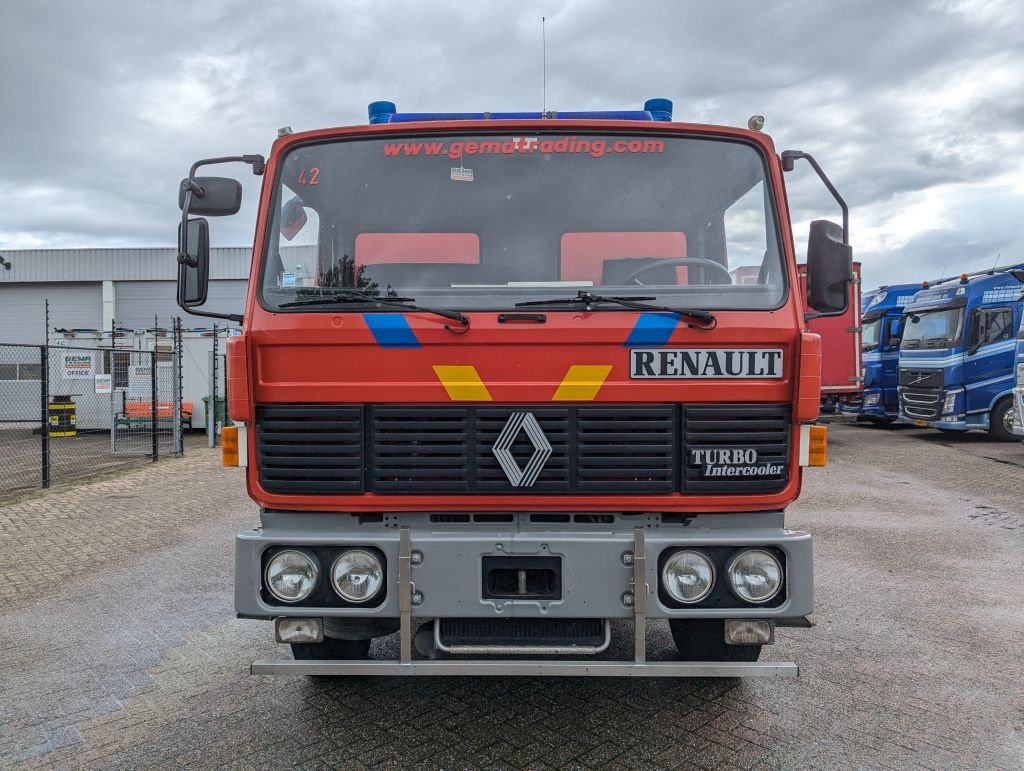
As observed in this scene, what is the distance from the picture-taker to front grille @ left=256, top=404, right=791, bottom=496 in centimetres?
307

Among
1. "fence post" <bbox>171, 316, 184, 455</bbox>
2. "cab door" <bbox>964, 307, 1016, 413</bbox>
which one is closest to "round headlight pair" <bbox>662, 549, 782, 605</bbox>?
"fence post" <bbox>171, 316, 184, 455</bbox>

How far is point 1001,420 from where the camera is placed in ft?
52.3

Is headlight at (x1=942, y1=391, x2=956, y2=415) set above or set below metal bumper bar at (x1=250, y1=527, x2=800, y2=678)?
above

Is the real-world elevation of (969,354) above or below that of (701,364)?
above

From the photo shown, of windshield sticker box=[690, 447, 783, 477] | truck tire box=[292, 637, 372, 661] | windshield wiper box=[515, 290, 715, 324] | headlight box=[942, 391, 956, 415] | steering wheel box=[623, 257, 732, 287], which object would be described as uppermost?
steering wheel box=[623, 257, 732, 287]

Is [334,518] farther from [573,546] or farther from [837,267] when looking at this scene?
[837,267]

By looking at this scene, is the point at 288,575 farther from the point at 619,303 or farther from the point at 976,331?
the point at 976,331

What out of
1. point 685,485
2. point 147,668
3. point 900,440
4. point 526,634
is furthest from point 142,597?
point 900,440

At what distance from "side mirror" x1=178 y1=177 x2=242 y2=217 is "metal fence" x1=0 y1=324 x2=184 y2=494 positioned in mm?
8763

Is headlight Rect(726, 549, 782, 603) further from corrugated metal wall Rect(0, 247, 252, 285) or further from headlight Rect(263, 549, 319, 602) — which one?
corrugated metal wall Rect(0, 247, 252, 285)

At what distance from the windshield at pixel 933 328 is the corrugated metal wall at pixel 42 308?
27734 millimetres

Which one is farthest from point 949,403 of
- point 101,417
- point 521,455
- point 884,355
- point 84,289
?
point 84,289

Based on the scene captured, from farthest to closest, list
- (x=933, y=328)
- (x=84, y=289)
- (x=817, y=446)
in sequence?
(x=84, y=289)
(x=933, y=328)
(x=817, y=446)

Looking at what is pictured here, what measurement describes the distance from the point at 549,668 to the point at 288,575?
1.03 meters
